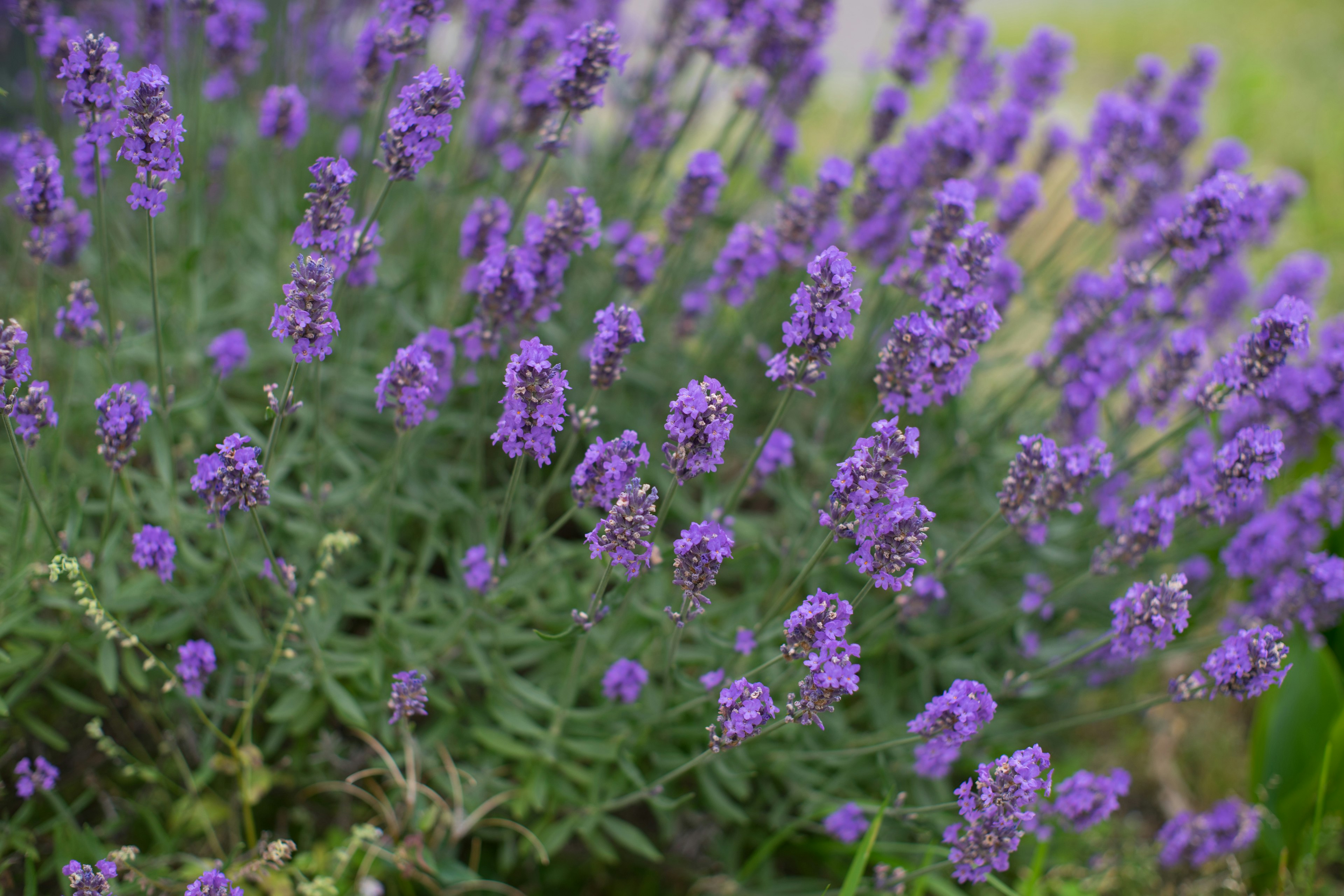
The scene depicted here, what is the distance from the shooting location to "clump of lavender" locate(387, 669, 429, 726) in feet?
9.93

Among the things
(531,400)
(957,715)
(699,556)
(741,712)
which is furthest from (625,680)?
(531,400)

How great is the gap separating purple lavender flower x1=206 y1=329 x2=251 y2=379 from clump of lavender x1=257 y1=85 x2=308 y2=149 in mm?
920

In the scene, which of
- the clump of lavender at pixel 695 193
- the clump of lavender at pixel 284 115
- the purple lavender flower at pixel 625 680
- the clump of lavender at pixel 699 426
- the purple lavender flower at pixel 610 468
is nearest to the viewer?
the clump of lavender at pixel 699 426

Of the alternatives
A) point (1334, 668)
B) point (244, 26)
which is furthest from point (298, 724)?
point (1334, 668)

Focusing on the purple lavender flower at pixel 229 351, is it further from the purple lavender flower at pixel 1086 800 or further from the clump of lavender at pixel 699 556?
the purple lavender flower at pixel 1086 800

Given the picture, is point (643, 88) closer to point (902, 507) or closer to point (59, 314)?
point (59, 314)

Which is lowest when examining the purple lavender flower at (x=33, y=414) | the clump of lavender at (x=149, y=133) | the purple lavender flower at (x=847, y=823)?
the purple lavender flower at (x=847, y=823)

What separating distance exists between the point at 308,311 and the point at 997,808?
2.44 m

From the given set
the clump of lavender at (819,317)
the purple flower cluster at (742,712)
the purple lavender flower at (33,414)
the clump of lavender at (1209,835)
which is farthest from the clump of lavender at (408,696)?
the clump of lavender at (1209,835)

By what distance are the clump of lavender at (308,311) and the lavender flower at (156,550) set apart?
3.14ft

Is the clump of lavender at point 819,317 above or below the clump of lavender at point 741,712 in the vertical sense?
above

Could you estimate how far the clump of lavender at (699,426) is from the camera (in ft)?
8.21

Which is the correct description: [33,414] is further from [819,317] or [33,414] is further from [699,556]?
[819,317]

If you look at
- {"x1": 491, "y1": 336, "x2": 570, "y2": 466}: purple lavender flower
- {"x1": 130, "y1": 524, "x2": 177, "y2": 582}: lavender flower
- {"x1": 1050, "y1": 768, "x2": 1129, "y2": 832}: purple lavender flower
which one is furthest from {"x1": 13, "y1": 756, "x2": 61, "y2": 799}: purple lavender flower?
{"x1": 1050, "y1": 768, "x2": 1129, "y2": 832}: purple lavender flower
